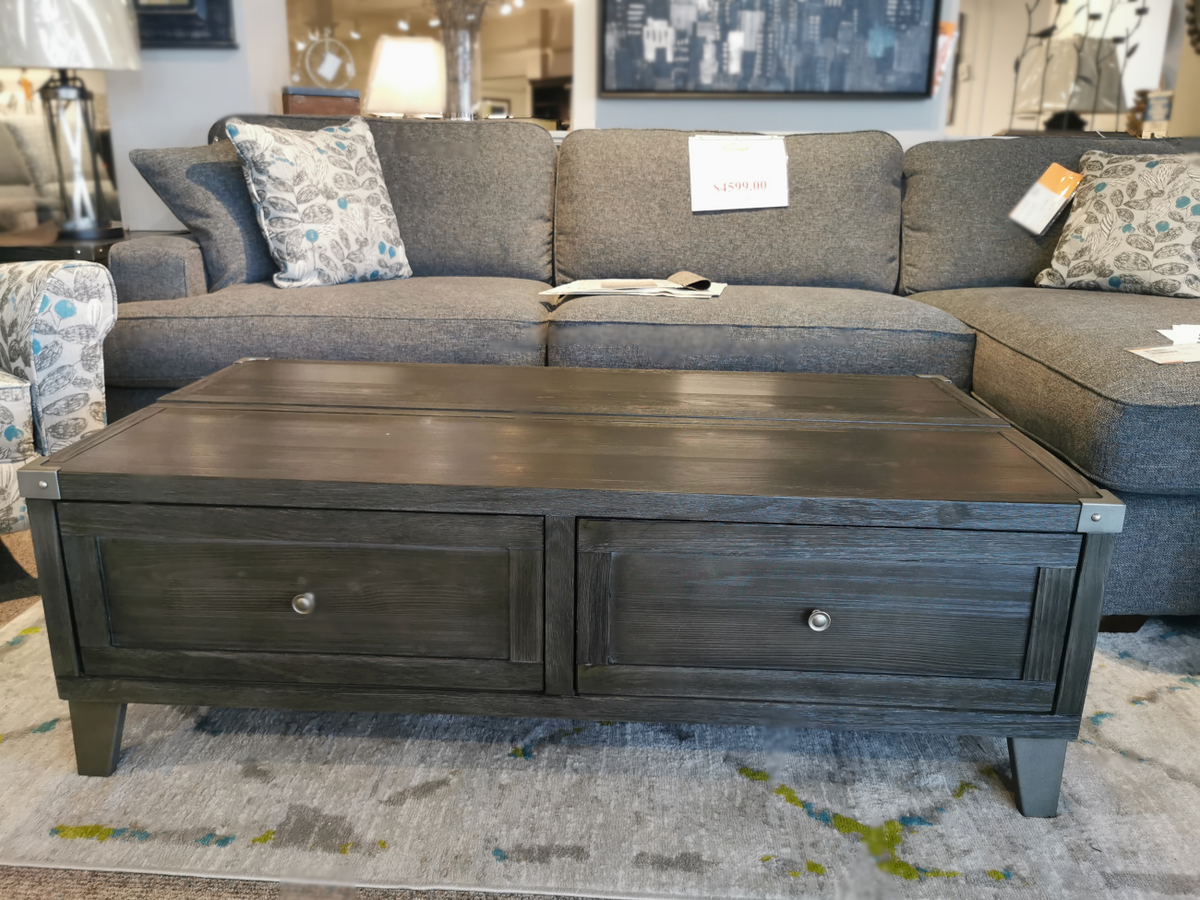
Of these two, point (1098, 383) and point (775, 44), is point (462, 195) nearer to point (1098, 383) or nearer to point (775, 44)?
point (775, 44)

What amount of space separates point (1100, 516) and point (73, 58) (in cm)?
238

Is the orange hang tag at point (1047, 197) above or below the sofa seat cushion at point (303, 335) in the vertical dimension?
above

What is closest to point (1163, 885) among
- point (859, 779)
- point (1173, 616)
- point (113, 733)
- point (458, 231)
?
point (859, 779)

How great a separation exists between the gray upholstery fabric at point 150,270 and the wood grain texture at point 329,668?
3.58 feet

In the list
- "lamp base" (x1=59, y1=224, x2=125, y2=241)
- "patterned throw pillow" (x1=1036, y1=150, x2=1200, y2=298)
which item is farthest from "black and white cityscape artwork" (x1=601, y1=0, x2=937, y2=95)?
"lamp base" (x1=59, y1=224, x2=125, y2=241)

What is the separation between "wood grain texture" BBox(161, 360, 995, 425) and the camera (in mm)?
1247

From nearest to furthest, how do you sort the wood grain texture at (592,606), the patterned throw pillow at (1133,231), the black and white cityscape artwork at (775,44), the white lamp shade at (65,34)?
the wood grain texture at (592,606), the patterned throw pillow at (1133,231), the white lamp shade at (65,34), the black and white cityscape artwork at (775,44)

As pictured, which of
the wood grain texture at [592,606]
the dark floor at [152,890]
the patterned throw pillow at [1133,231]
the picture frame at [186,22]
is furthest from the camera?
the picture frame at [186,22]

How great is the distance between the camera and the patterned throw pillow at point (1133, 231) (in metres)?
1.86

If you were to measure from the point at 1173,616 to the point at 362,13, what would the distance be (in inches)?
124

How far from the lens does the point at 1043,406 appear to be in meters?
1.47

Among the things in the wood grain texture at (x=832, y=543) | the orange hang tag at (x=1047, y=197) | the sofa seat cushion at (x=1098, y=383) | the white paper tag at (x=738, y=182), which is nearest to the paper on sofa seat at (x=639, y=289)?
the white paper tag at (x=738, y=182)

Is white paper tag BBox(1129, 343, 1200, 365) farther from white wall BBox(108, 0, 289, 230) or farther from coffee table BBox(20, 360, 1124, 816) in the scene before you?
white wall BBox(108, 0, 289, 230)

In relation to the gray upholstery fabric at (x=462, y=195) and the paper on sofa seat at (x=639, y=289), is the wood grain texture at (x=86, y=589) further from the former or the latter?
the gray upholstery fabric at (x=462, y=195)
